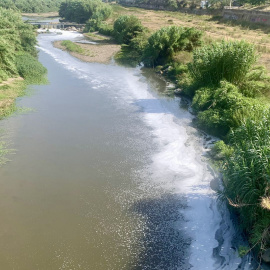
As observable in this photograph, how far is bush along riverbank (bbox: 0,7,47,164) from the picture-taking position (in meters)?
20.9

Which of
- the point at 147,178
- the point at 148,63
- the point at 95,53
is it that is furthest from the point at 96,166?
the point at 95,53

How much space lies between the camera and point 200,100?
18.5 metres

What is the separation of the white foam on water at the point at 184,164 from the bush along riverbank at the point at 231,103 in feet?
2.95

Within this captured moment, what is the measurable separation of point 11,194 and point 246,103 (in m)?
12.4

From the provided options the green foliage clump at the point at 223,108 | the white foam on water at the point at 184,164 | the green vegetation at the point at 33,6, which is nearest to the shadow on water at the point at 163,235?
the white foam on water at the point at 184,164

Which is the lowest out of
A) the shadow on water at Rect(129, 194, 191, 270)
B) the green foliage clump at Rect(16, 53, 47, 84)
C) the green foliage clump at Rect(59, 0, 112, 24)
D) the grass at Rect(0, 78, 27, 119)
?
the shadow on water at Rect(129, 194, 191, 270)

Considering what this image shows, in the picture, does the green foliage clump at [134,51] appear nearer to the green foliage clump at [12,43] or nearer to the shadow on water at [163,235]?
the green foliage clump at [12,43]

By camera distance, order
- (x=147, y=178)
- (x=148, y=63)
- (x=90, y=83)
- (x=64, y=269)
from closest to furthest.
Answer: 1. (x=64, y=269)
2. (x=147, y=178)
3. (x=90, y=83)
4. (x=148, y=63)

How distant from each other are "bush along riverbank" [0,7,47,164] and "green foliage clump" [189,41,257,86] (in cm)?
1347

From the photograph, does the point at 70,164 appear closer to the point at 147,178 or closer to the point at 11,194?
the point at 11,194

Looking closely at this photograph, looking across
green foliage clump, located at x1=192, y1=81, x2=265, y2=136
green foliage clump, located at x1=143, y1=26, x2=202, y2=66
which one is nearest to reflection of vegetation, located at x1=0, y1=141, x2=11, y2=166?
green foliage clump, located at x1=192, y1=81, x2=265, y2=136

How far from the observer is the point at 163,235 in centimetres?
980

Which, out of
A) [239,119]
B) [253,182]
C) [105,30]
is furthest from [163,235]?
[105,30]

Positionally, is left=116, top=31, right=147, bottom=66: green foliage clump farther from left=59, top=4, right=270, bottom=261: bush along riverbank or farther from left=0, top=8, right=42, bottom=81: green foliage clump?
left=0, top=8, right=42, bottom=81: green foliage clump
